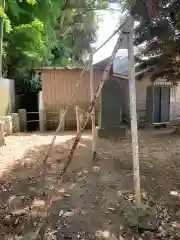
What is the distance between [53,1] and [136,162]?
854 centimetres

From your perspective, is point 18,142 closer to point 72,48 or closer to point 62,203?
point 62,203

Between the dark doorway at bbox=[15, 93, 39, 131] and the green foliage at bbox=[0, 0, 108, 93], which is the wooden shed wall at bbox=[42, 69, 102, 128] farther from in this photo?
the dark doorway at bbox=[15, 93, 39, 131]

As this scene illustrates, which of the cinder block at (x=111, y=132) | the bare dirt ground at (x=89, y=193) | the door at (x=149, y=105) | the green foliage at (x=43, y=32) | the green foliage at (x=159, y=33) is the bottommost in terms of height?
the bare dirt ground at (x=89, y=193)

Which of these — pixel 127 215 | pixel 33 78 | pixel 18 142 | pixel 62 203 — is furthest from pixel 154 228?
pixel 33 78

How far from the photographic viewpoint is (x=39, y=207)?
4.39 metres

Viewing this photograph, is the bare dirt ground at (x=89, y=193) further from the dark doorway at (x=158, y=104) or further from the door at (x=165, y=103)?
the door at (x=165, y=103)

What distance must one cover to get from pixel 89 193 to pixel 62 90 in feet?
28.7

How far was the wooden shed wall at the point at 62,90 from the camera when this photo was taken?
519 inches

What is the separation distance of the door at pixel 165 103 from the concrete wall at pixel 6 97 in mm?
6426

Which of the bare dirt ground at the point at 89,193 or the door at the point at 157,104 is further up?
the door at the point at 157,104

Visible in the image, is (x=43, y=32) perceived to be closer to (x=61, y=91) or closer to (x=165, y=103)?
(x=61, y=91)

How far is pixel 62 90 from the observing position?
13.3 m

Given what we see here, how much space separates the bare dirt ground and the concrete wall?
366 centimetres

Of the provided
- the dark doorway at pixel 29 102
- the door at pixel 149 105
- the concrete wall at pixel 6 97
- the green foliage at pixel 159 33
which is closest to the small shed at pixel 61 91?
the concrete wall at pixel 6 97
